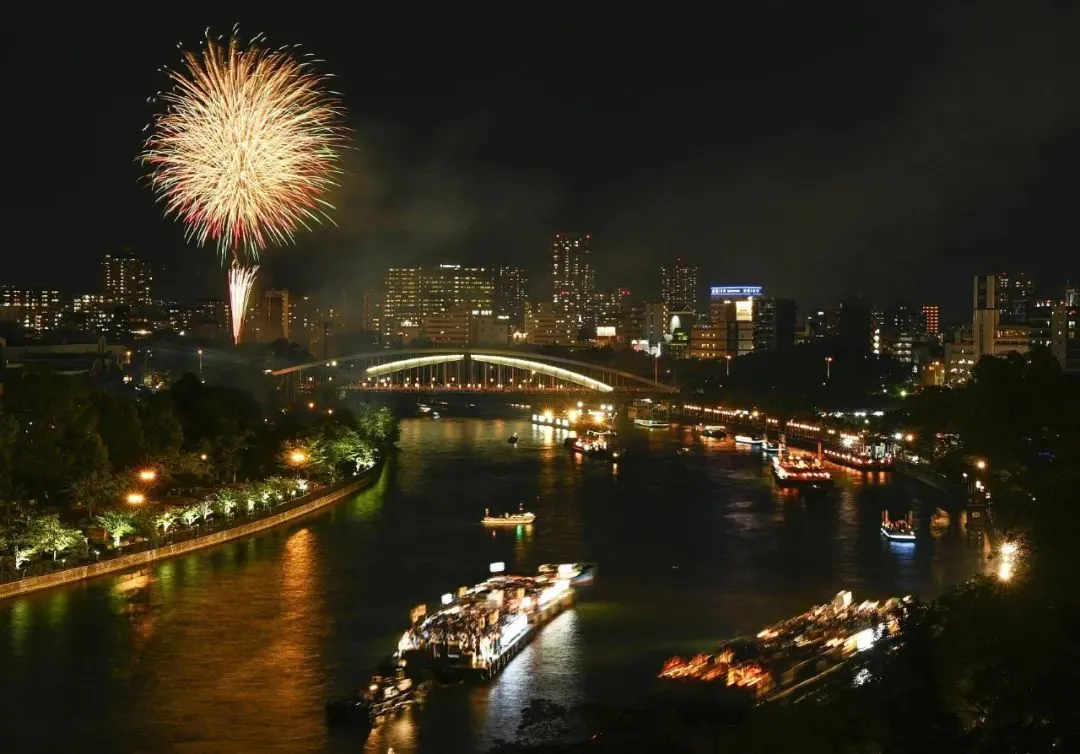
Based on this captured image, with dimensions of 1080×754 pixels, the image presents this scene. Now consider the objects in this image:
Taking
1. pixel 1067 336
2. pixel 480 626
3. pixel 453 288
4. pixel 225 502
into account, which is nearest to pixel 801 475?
pixel 225 502

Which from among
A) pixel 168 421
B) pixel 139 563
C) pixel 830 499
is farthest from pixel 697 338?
pixel 139 563

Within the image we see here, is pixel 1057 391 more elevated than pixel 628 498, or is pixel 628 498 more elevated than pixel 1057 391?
pixel 1057 391

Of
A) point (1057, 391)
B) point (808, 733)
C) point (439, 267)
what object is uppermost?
point (439, 267)

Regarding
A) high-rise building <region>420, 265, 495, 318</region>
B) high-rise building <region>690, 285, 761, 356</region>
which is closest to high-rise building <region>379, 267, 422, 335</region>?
high-rise building <region>420, 265, 495, 318</region>

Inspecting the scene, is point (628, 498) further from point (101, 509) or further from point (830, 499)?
point (101, 509)

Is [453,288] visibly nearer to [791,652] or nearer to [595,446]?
[595,446]

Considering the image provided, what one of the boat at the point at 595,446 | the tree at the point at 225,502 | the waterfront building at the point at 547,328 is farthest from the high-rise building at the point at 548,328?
the tree at the point at 225,502

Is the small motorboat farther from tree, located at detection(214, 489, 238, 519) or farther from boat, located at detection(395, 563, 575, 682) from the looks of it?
tree, located at detection(214, 489, 238, 519)

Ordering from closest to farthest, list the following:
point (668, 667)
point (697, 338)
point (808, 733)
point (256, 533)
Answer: point (808, 733), point (668, 667), point (256, 533), point (697, 338)

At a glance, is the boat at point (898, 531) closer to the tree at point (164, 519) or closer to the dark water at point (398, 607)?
the dark water at point (398, 607)
